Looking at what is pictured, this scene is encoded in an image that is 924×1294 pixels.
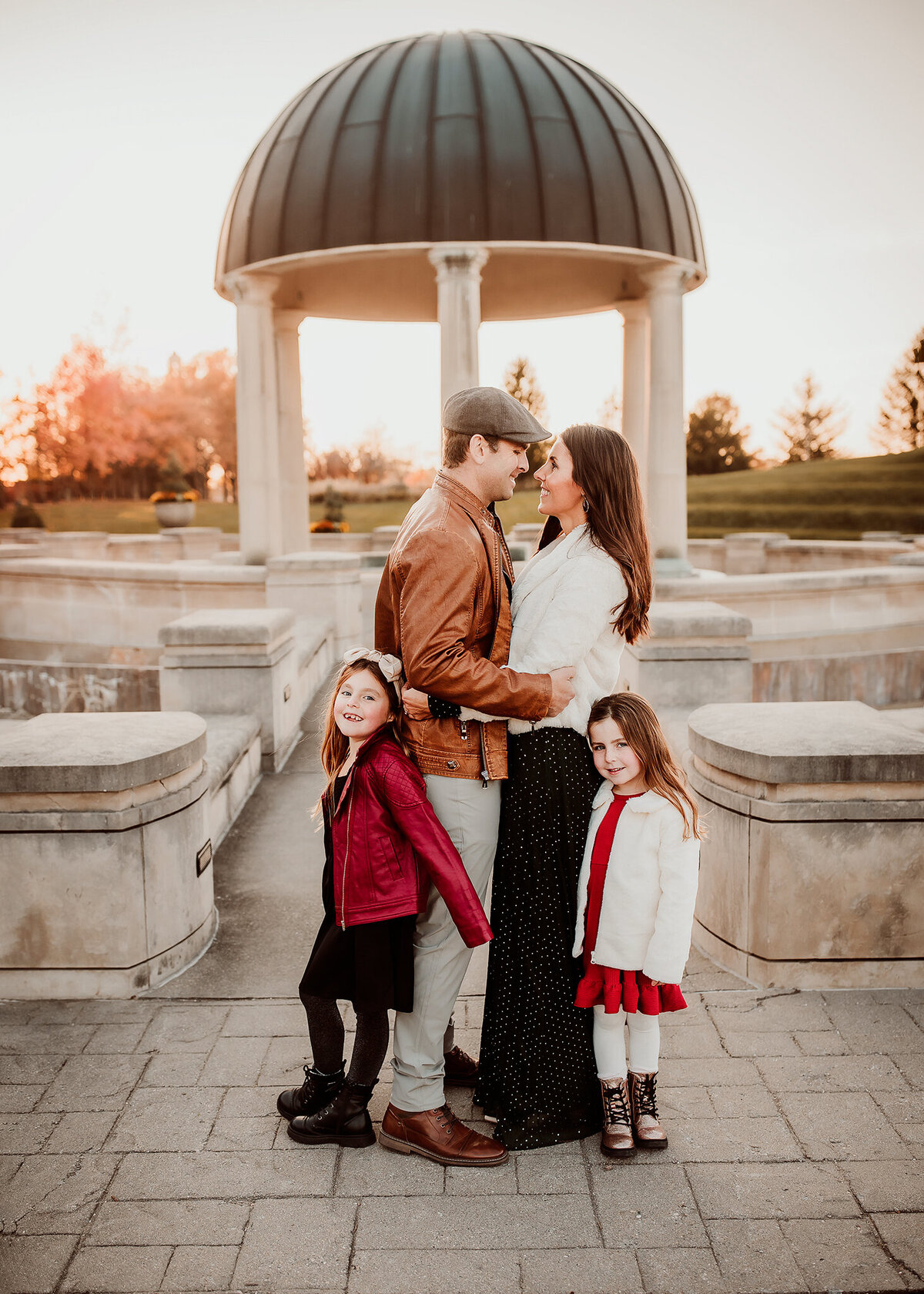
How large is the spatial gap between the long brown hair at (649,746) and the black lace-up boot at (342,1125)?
125 centimetres

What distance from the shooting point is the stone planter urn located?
3356 centimetres

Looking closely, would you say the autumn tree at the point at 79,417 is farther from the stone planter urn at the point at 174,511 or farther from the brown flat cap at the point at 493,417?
the brown flat cap at the point at 493,417

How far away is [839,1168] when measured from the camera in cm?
292

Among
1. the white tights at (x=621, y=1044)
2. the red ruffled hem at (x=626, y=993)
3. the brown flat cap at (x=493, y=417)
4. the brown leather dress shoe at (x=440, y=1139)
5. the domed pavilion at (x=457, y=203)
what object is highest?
the domed pavilion at (x=457, y=203)

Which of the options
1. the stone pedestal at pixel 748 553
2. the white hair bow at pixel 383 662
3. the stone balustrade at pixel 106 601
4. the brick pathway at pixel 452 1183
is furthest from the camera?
the stone pedestal at pixel 748 553

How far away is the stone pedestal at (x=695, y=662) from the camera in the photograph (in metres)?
6.52

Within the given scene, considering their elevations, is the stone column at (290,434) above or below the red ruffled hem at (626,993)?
above

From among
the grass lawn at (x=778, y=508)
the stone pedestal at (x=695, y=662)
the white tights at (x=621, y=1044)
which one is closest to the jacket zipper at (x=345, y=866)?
the white tights at (x=621, y=1044)

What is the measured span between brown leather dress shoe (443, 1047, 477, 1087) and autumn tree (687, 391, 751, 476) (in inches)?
1987

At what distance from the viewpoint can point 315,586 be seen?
10406 millimetres

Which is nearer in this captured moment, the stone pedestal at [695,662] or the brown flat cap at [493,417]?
the brown flat cap at [493,417]

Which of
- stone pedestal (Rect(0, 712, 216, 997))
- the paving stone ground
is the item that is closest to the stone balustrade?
stone pedestal (Rect(0, 712, 216, 997))

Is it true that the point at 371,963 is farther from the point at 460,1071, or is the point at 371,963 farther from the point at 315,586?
the point at 315,586

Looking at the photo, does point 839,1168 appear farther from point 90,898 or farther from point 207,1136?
point 90,898
